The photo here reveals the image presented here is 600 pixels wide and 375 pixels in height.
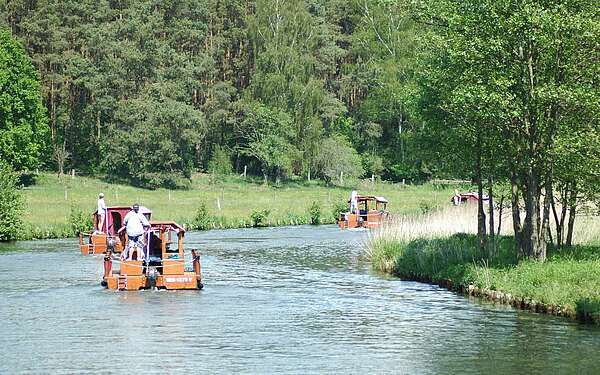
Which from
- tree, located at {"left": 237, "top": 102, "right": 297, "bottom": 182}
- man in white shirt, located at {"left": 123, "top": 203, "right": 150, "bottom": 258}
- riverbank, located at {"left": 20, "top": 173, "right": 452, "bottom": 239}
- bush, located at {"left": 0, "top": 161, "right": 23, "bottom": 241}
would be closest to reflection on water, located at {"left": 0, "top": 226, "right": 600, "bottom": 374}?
man in white shirt, located at {"left": 123, "top": 203, "right": 150, "bottom": 258}

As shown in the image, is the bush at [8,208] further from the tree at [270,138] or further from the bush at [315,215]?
the tree at [270,138]

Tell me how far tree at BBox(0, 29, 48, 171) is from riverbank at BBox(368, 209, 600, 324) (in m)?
47.3

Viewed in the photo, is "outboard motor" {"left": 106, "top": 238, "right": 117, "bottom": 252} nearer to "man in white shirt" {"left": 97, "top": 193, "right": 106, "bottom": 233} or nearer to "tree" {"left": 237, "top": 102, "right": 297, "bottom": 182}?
"man in white shirt" {"left": 97, "top": 193, "right": 106, "bottom": 233}

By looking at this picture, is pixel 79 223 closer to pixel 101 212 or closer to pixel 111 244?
pixel 101 212

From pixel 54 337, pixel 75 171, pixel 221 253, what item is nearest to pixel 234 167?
pixel 75 171

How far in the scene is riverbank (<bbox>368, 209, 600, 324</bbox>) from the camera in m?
29.3

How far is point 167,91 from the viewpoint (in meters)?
97.2

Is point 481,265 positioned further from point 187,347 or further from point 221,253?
point 221,253

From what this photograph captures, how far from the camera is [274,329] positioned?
28.1 meters

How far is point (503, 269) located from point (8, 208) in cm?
3280

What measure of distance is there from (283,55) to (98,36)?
711 inches

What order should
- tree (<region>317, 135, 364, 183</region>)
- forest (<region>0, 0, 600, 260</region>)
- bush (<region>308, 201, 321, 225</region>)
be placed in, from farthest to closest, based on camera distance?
tree (<region>317, 135, 364, 183</region>) → forest (<region>0, 0, 600, 260</region>) → bush (<region>308, 201, 321, 225</region>)

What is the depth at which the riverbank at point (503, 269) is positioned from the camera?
96.2ft

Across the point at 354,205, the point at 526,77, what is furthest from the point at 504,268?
the point at 354,205
